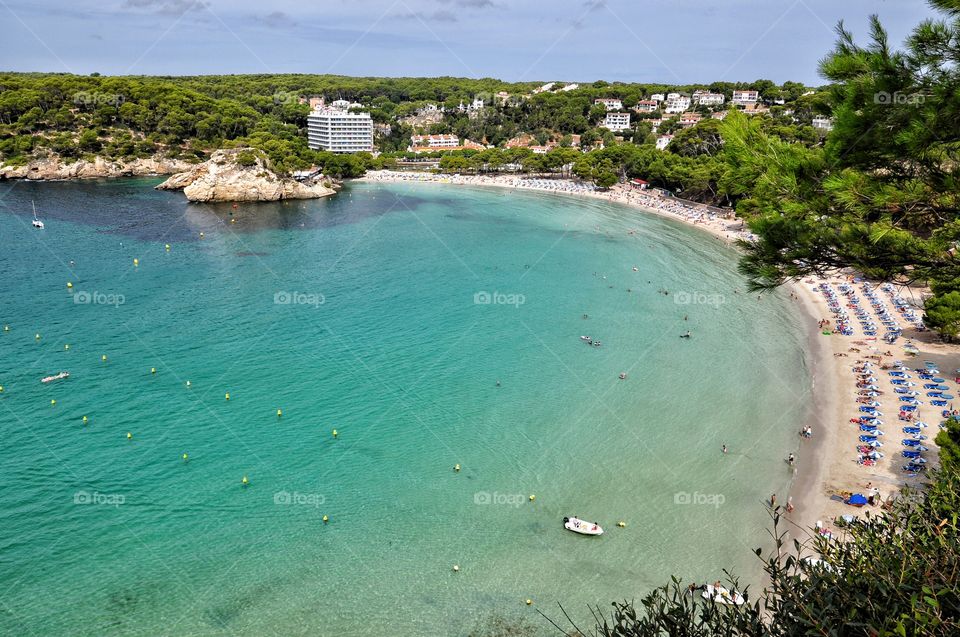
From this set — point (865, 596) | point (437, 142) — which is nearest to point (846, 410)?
point (865, 596)

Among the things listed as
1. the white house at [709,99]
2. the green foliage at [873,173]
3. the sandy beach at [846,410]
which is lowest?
the sandy beach at [846,410]

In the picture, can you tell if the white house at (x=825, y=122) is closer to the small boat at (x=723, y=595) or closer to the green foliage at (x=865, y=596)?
the green foliage at (x=865, y=596)

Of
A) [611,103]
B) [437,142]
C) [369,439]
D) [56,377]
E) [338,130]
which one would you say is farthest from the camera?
[611,103]

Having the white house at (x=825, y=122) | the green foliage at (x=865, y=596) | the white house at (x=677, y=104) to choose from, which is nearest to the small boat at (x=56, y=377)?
the green foliage at (x=865, y=596)

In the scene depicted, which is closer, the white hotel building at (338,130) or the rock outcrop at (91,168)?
the rock outcrop at (91,168)

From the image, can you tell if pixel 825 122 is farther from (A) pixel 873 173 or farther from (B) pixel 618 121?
(B) pixel 618 121

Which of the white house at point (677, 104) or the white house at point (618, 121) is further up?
the white house at point (677, 104)

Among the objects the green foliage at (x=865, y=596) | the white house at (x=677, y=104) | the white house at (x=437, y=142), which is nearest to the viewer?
the green foliage at (x=865, y=596)
